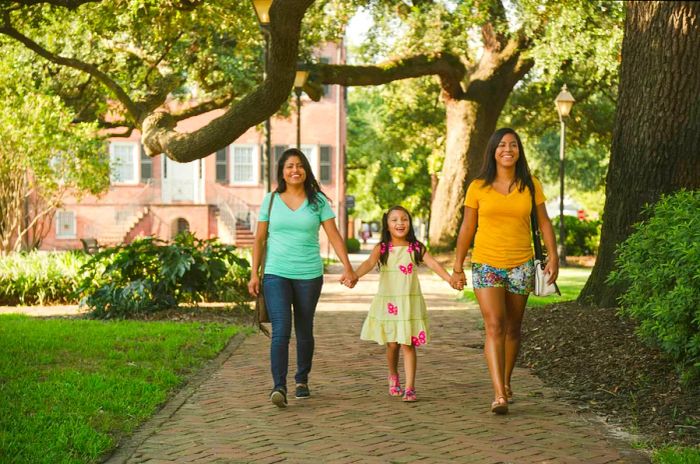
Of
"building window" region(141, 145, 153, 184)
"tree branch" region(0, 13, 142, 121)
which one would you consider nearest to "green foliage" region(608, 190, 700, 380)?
"tree branch" region(0, 13, 142, 121)

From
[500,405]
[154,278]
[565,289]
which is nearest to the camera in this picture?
[500,405]

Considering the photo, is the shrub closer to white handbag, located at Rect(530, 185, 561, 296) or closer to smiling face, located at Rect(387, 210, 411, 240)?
smiling face, located at Rect(387, 210, 411, 240)

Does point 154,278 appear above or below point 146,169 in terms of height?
below

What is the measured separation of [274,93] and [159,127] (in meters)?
2.61

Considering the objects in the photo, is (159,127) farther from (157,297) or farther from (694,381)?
(694,381)

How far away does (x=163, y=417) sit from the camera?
703 cm

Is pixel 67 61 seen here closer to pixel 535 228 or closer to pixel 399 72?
pixel 535 228

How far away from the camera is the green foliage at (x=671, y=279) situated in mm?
7016

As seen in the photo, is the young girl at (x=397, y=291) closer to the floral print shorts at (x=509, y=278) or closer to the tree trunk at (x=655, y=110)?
the floral print shorts at (x=509, y=278)

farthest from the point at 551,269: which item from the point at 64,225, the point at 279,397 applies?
the point at 64,225

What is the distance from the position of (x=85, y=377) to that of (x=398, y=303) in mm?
2562

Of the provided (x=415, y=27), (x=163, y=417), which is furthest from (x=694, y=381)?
(x=415, y=27)

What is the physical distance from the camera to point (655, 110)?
10.4m

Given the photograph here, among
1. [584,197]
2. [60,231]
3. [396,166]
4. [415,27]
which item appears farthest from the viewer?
[584,197]
